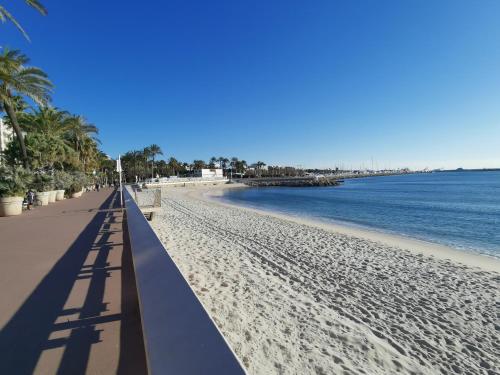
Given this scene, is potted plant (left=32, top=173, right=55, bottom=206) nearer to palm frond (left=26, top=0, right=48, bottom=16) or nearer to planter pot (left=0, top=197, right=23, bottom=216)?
planter pot (left=0, top=197, right=23, bottom=216)

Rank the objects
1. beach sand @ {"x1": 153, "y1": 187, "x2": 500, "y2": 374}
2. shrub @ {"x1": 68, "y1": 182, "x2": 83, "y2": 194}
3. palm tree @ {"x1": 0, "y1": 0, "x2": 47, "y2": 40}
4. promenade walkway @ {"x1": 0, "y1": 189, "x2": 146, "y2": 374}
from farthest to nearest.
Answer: shrub @ {"x1": 68, "y1": 182, "x2": 83, "y2": 194} < palm tree @ {"x1": 0, "y1": 0, "x2": 47, "y2": 40} < beach sand @ {"x1": 153, "y1": 187, "x2": 500, "y2": 374} < promenade walkway @ {"x1": 0, "y1": 189, "x2": 146, "y2": 374}

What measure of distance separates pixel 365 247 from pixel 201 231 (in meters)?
6.12

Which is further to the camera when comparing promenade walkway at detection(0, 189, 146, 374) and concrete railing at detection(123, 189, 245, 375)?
promenade walkway at detection(0, 189, 146, 374)

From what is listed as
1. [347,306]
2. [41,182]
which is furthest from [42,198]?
[347,306]

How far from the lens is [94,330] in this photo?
9.42 feet

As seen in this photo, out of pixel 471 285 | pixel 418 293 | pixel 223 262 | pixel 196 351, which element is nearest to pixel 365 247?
pixel 471 285

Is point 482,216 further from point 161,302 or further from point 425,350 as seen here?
point 161,302

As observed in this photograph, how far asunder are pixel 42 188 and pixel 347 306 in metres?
17.2

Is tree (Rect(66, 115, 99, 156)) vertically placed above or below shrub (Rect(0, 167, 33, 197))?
above

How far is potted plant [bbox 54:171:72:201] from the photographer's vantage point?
61.8ft

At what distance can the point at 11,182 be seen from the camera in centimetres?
1192

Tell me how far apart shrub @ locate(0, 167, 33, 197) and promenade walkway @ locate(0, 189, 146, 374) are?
7.06 meters

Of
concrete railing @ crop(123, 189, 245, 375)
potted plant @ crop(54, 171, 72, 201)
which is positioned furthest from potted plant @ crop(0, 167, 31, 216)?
concrete railing @ crop(123, 189, 245, 375)

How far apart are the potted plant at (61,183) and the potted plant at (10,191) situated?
6.57 metres
